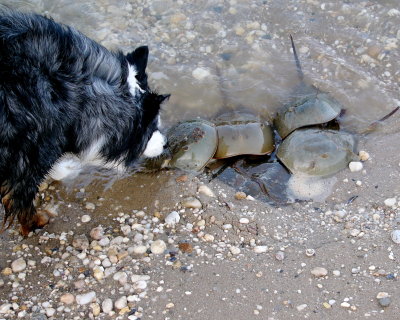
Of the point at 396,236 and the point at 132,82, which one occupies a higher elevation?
the point at 132,82

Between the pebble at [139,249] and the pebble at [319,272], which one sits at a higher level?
the pebble at [319,272]

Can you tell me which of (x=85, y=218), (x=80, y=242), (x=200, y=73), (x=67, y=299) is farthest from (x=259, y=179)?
(x=67, y=299)

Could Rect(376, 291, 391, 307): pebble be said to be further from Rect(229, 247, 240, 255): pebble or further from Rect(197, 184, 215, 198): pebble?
Rect(197, 184, 215, 198): pebble

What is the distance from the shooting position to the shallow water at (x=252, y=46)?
5676 millimetres

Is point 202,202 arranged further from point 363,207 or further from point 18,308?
point 18,308

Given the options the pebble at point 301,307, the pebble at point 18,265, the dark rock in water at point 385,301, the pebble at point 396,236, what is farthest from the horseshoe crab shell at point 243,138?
the pebble at point 18,265

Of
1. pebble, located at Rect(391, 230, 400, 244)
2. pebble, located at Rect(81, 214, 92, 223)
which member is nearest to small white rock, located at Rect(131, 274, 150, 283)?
pebble, located at Rect(81, 214, 92, 223)

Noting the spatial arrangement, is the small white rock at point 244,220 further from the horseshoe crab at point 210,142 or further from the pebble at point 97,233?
the pebble at point 97,233

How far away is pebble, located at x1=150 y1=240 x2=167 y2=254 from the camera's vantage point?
402 centimetres

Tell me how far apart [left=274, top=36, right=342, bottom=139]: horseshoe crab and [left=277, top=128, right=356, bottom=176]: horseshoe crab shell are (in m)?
0.17

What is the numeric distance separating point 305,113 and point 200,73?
1472mm

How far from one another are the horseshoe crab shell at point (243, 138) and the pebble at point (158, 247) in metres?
1.13

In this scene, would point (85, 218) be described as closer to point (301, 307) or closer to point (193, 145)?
point (193, 145)

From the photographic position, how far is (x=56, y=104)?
3.50 m
